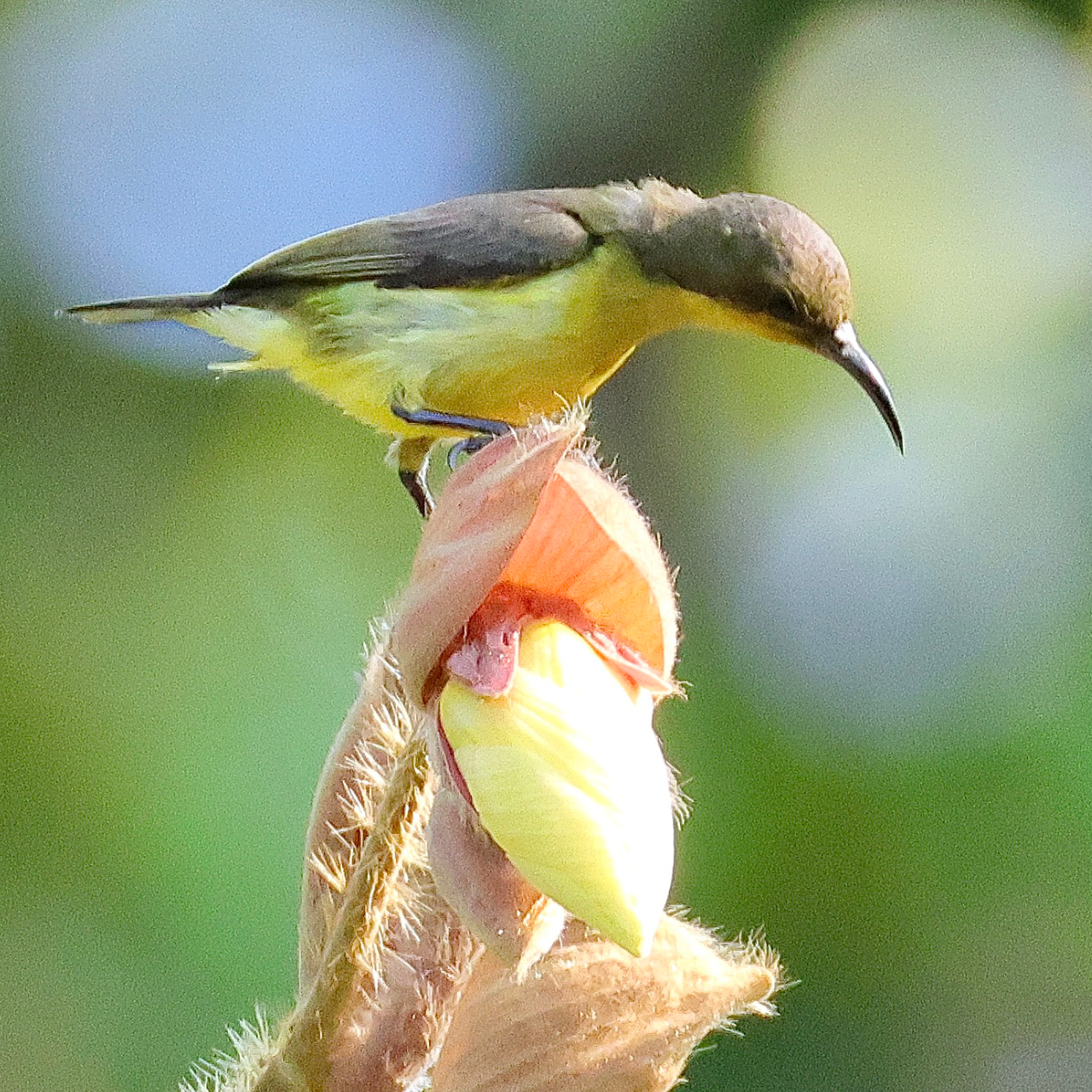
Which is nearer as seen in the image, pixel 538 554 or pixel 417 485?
pixel 538 554

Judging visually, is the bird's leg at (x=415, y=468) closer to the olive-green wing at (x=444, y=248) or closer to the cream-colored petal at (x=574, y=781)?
the olive-green wing at (x=444, y=248)

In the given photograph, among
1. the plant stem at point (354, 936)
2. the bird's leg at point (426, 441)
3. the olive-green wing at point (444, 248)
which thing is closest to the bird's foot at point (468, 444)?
the bird's leg at point (426, 441)

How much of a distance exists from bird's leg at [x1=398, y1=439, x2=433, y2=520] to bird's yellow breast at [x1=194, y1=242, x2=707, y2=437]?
0.08 m

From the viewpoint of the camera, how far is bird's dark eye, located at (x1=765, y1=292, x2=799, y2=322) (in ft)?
9.75

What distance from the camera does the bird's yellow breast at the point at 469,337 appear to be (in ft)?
8.93

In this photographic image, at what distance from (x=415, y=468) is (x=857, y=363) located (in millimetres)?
860

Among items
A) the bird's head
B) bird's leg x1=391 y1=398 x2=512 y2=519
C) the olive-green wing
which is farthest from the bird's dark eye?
bird's leg x1=391 y1=398 x2=512 y2=519

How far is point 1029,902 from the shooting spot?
3900mm

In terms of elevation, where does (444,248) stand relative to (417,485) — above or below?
above

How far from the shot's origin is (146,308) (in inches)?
123

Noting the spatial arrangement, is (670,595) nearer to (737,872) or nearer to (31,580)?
(737,872)

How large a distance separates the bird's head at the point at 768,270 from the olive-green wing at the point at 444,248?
0.62 ft

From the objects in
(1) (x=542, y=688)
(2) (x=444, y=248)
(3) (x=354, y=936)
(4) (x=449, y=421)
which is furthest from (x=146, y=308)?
(1) (x=542, y=688)

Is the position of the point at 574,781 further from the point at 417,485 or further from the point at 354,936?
the point at 417,485
